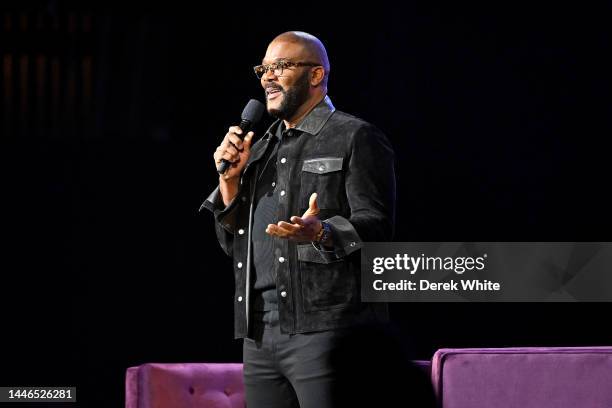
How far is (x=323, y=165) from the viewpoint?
2328 mm

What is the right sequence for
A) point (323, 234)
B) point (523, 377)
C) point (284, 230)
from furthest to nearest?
point (523, 377), point (323, 234), point (284, 230)

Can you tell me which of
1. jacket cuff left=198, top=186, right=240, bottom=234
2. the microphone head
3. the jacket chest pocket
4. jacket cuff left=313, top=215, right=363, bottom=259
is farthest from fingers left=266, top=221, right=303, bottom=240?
the microphone head

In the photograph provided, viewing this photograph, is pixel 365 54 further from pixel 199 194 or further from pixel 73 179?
pixel 73 179

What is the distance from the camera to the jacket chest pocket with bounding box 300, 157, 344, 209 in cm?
231

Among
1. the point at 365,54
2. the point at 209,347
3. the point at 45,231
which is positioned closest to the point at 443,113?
the point at 365,54

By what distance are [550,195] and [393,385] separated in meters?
1.87

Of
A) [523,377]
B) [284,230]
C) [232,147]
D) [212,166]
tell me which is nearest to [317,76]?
[232,147]

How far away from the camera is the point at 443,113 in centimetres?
393

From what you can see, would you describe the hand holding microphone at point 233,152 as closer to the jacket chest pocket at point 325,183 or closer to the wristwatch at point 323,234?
the jacket chest pocket at point 325,183

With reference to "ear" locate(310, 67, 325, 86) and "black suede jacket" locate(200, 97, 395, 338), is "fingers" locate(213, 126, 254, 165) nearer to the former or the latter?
"black suede jacket" locate(200, 97, 395, 338)

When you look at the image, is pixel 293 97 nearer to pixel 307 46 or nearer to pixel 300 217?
pixel 307 46

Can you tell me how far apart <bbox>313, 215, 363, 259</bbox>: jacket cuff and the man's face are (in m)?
0.40

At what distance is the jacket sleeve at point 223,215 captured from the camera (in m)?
2.42

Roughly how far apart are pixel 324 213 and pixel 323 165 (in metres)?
0.12
